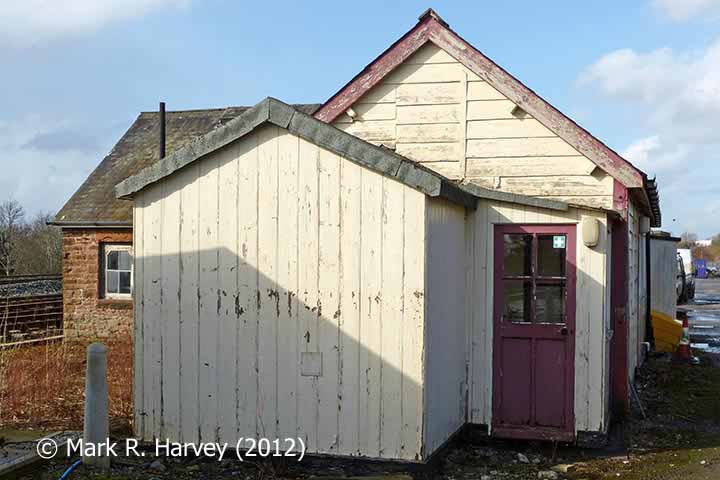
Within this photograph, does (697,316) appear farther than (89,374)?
Yes

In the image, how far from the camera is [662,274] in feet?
58.7

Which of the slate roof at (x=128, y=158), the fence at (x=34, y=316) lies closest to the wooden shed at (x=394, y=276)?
the slate roof at (x=128, y=158)

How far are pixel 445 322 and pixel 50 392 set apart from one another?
5449 millimetres

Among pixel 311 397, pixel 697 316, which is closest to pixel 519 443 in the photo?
pixel 311 397

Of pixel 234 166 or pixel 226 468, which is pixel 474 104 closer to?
pixel 234 166

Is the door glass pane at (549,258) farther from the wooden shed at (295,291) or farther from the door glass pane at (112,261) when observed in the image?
the door glass pane at (112,261)

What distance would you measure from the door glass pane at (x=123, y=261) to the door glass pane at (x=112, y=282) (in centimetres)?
23

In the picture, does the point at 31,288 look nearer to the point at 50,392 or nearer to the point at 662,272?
the point at 50,392

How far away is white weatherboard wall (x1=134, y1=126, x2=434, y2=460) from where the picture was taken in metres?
6.69

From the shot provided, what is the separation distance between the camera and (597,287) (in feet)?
26.1

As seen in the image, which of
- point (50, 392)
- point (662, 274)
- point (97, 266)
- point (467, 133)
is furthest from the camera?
point (662, 274)

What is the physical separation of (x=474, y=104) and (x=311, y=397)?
4042mm

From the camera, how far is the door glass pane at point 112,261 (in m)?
16.6

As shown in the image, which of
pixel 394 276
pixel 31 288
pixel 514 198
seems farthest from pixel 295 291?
pixel 31 288
